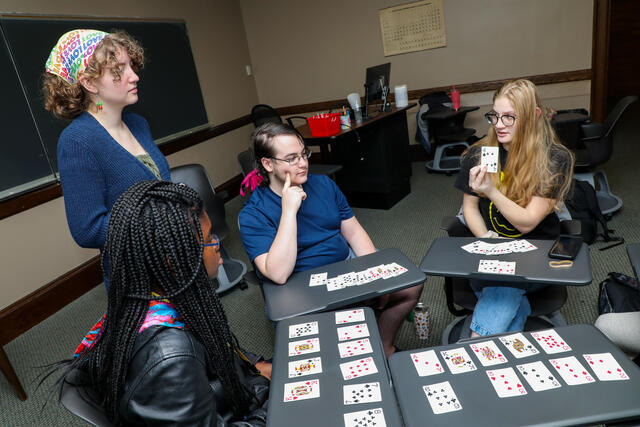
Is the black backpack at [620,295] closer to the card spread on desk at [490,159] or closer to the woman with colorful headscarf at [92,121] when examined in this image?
the card spread on desk at [490,159]

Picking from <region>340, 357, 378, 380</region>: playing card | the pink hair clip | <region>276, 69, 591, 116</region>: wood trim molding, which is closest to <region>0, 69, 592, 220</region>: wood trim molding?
<region>276, 69, 591, 116</region>: wood trim molding

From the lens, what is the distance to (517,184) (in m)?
1.74

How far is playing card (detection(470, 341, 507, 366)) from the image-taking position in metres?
1.01

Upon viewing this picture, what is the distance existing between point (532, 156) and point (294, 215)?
1.01m

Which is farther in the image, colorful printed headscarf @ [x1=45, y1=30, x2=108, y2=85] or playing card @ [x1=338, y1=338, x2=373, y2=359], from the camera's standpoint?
colorful printed headscarf @ [x1=45, y1=30, x2=108, y2=85]

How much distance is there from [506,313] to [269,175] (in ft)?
3.56

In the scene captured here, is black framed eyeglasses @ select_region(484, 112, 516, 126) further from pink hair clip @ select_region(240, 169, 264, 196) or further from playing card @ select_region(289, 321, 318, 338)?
playing card @ select_region(289, 321, 318, 338)

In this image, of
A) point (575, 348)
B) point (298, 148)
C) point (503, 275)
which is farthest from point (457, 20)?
point (575, 348)

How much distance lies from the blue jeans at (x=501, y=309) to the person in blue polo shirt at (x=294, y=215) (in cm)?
26

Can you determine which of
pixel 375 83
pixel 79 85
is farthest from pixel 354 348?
pixel 375 83

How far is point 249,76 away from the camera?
558 cm

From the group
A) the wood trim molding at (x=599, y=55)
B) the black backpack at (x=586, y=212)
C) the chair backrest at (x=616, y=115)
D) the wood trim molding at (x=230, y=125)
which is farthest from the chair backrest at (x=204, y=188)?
the wood trim molding at (x=599, y=55)

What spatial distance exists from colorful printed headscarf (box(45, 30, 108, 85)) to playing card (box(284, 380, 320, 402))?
1.24m

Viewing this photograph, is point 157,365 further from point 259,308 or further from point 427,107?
point 427,107
